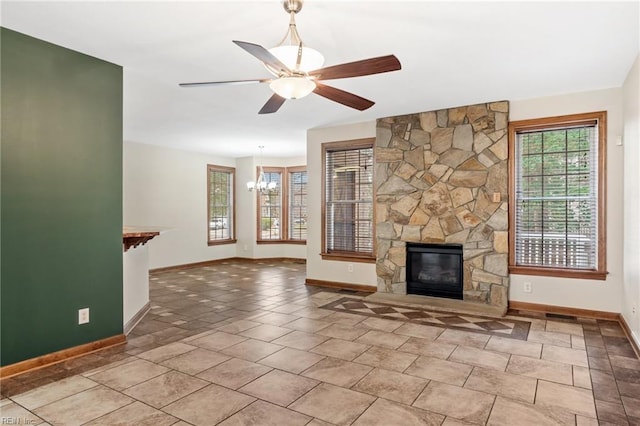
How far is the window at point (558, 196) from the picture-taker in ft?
14.7

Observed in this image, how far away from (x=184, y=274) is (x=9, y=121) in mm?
5163

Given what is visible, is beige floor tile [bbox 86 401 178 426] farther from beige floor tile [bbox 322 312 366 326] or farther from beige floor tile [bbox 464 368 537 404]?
beige floor tile [bbox 322 312 366 326]

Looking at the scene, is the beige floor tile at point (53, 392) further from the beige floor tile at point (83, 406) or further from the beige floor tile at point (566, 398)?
the beige floor tile at point (566, 398)

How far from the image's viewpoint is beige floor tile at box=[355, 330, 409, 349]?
11.9ft

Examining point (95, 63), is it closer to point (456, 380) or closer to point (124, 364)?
point (124, 364)

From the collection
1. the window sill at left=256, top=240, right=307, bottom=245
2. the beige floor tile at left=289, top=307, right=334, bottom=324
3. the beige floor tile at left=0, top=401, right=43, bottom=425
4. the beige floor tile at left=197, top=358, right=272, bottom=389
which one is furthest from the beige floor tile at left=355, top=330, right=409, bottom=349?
the window sill at left=256, top=240, right=307, bottom=245

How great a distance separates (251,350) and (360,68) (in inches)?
99.9

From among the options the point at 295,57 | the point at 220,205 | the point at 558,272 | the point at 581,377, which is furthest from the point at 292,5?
the point at 220,205

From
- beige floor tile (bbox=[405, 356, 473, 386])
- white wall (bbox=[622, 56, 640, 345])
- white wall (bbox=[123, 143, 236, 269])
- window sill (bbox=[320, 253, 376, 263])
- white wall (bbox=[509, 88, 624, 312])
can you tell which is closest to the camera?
beige floor tile (bbox=[405, 356, 473, 386])

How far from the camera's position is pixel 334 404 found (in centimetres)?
249

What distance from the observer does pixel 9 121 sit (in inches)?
113

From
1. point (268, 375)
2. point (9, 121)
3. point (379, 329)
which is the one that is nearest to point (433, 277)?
point (379, 329)

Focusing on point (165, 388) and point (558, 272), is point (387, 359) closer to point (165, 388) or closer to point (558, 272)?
point (165, 388)

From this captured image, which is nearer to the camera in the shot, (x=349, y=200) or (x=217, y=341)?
(x=217, y=341)
